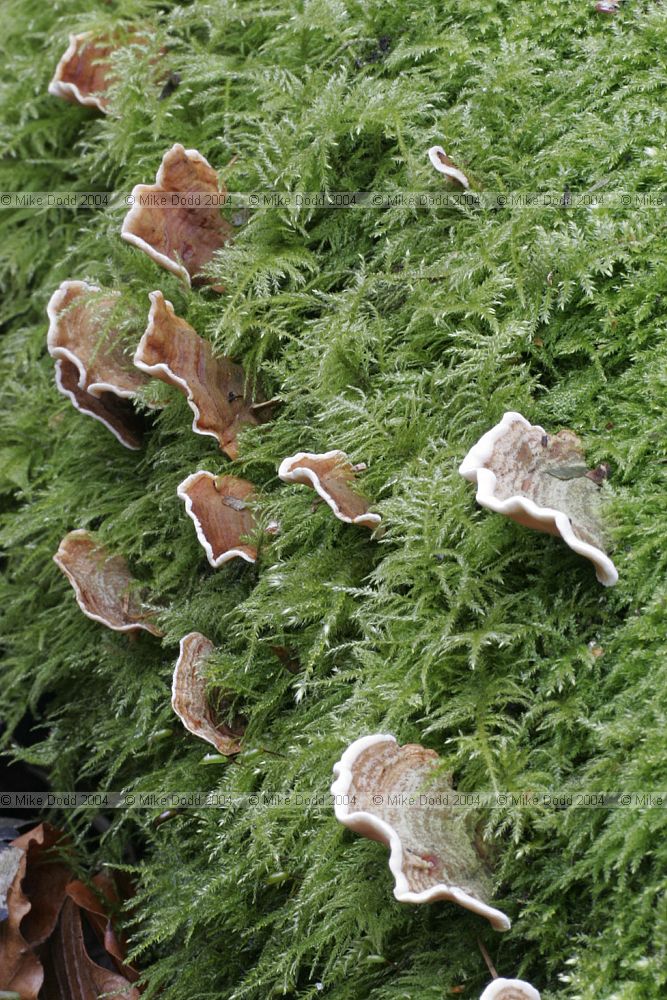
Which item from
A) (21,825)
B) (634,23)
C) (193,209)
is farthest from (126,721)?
(634,23)

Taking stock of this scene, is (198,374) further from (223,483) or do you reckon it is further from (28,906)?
(28,906)

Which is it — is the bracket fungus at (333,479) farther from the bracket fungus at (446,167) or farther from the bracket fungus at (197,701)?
the bracket fungus at (446,167)

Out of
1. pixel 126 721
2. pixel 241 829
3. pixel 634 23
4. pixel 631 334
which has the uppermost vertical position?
pixel 634 23

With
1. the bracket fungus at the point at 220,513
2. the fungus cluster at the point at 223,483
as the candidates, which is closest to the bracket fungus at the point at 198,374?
the fungus cluster at the point at 223,483

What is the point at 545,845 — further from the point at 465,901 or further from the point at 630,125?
the point at 630,125

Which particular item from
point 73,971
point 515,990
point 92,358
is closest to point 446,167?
point 92,358

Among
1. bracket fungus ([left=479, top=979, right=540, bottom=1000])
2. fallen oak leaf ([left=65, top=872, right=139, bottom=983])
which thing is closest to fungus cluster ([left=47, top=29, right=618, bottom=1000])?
bracket fungus ([left=479, top=979, right=540, bottom=1000])
